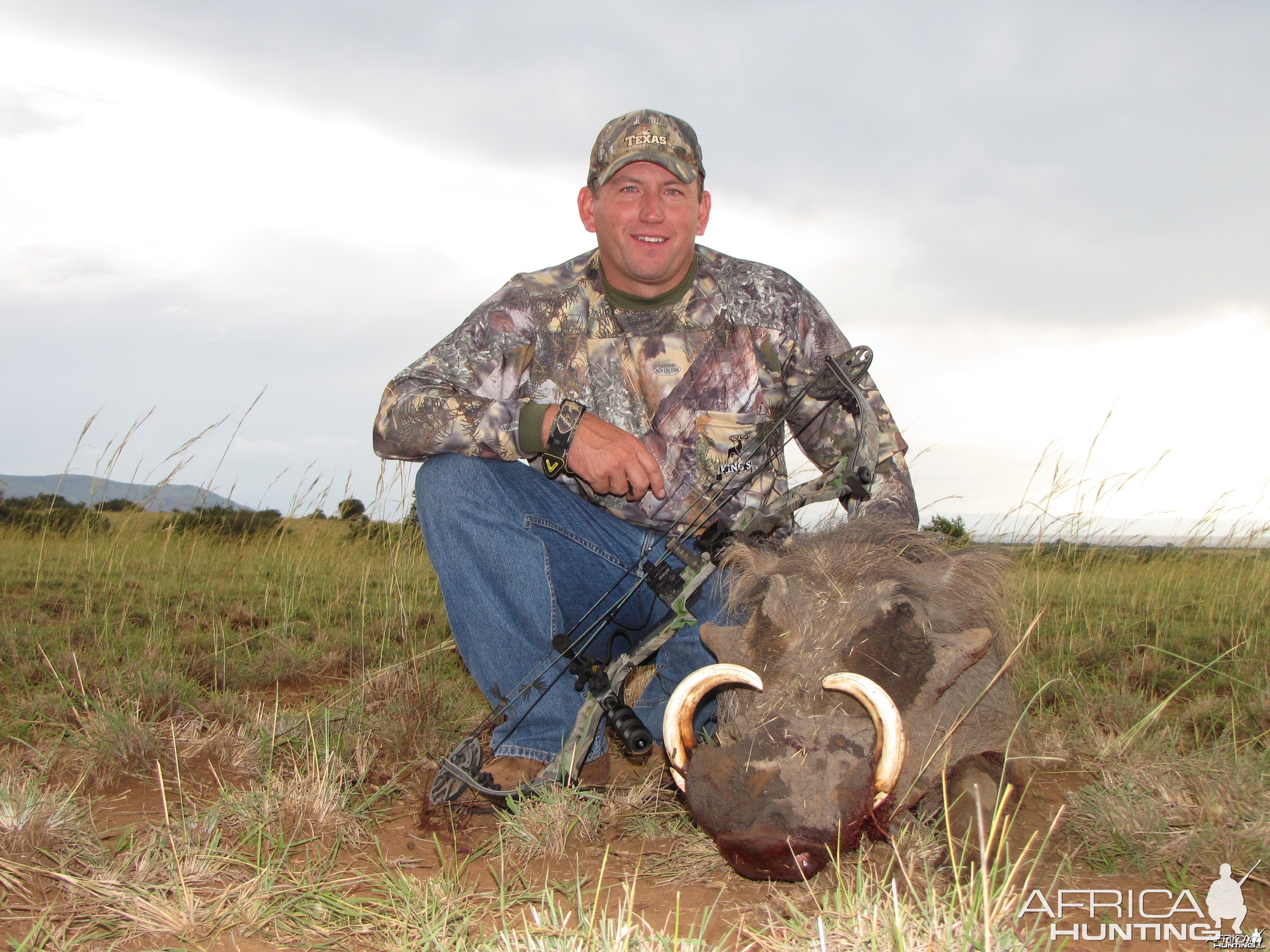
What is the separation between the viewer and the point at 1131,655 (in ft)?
16.8

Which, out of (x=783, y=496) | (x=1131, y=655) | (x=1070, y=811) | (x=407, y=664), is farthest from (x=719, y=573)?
(x=1131, y=655)

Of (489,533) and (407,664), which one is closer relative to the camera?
(489,533)

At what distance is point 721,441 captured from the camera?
3639mm

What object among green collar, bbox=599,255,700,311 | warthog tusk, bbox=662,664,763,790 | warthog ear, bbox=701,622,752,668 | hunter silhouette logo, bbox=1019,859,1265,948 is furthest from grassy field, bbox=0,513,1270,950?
green collar, bbox=599,255,700,311

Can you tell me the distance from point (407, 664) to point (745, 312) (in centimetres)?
233

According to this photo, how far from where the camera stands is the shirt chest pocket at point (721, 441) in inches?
141

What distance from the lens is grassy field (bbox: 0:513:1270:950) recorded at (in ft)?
6.81

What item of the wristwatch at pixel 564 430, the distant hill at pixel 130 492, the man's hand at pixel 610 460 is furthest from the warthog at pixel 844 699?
the distant hill at pixel 130 492

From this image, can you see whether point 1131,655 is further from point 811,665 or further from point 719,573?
point 811,665

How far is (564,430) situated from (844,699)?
145cm

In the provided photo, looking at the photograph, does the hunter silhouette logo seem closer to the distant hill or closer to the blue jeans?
the blue jeans

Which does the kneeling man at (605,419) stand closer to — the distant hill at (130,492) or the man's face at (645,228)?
the man's face at (645,228)

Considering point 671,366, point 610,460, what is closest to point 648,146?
point 671,366

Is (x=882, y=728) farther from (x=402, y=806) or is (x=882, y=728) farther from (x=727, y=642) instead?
(x=402, y=806)
